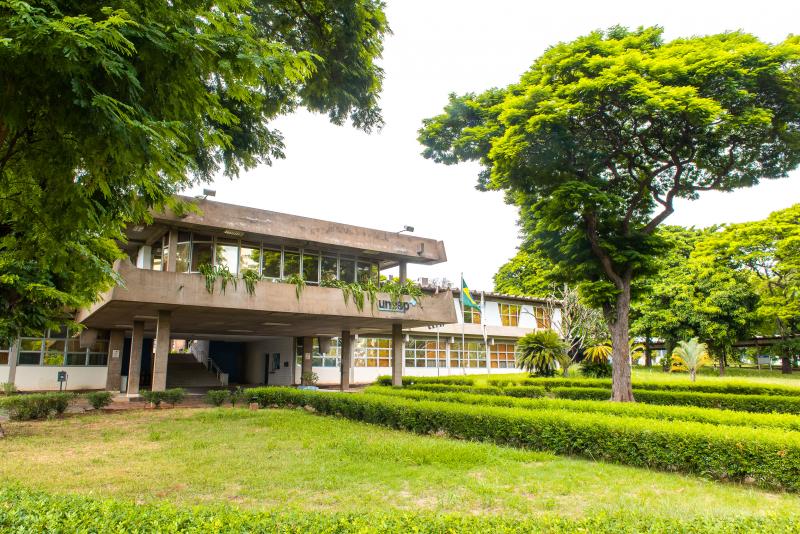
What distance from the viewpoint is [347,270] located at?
868 inches

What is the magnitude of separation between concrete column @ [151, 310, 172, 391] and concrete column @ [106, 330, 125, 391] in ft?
22.0

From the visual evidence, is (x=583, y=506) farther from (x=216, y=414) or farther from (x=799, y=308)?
(x=799, y=308)

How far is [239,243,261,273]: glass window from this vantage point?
1925 cm

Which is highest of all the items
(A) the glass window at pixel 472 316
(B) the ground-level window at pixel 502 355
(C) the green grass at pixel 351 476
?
(A) the glass window at pixel 472 316

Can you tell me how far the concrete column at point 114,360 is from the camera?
22.5 metres

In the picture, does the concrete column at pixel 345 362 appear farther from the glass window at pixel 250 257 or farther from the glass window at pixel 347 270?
the glass window at pixel 250 257

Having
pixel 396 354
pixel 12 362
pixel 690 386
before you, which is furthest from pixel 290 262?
pixel 690 386

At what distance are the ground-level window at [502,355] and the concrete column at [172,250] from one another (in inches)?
994

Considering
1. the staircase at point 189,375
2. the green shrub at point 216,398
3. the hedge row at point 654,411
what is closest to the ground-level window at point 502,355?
the staircase at point 189,375

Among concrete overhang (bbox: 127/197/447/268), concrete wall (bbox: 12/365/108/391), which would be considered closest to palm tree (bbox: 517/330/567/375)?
concrete overhang (bbox: 127/197/447/268)

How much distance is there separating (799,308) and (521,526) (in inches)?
1355

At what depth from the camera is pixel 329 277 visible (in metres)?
21.3

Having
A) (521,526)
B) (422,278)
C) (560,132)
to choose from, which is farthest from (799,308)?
(521,526)

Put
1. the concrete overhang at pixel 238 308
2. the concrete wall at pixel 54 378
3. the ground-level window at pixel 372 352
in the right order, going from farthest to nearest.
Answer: the ground-level window at pixel 372 352, the concrete wall at pixel 54 378, the concrete overhang at pixel 238 308
